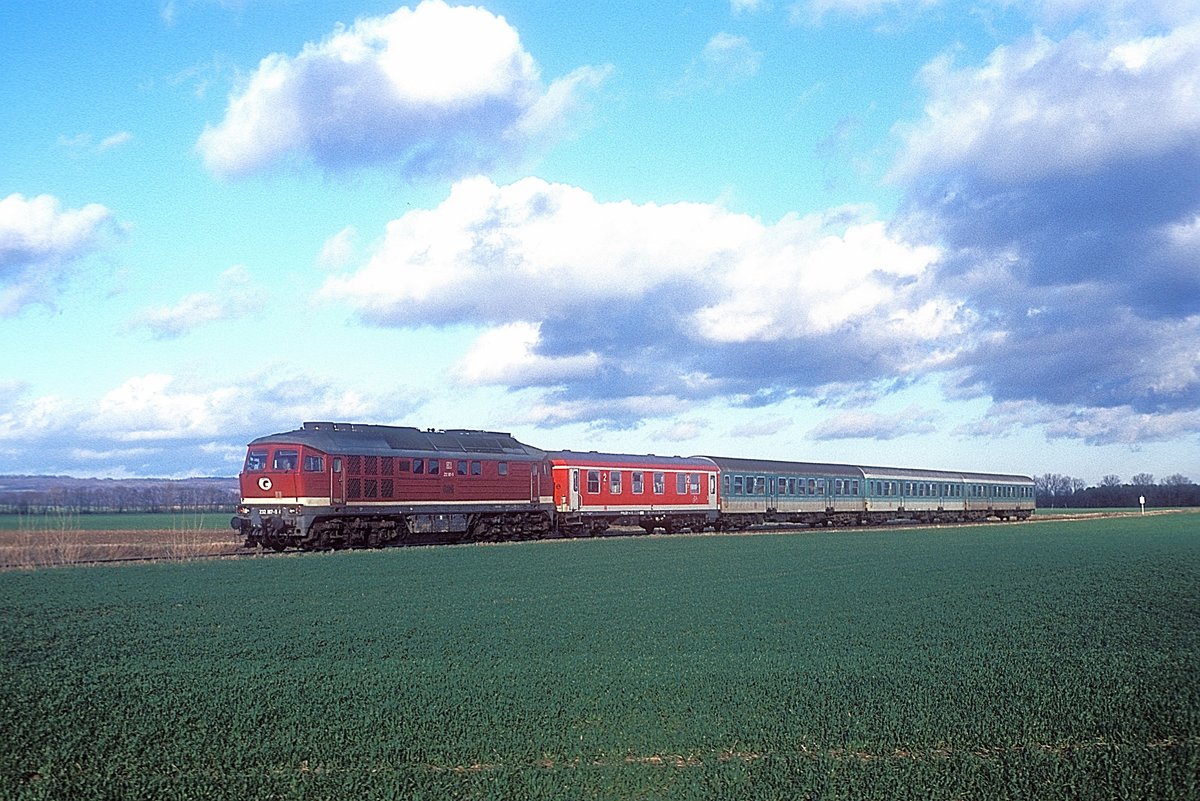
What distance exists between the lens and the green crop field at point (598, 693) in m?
8.81

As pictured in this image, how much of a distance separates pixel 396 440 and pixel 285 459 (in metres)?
4.34

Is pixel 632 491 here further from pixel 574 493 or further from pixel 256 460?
pixel 256 460

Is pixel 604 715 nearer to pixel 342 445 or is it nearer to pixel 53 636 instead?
pixel 53 636

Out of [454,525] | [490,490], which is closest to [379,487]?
[454,525]

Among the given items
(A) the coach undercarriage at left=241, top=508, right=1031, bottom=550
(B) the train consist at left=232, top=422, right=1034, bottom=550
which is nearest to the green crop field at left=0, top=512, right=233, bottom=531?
(A) the coach undercarriage at left=241, top=508, right=1031, bottom=550

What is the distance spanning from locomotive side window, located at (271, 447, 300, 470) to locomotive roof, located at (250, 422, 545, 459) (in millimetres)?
333

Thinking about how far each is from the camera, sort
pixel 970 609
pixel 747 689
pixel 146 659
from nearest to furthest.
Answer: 1. pixel 747 689
2. pixel 146 659
3. pixel 970 609

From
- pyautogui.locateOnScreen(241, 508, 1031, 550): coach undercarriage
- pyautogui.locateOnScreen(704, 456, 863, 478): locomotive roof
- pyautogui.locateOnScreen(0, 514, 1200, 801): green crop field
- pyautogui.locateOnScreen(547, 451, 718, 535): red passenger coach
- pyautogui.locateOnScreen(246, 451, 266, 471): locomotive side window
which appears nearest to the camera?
pyautogui.locateOnScreen(0, 514, 1200, 801): green crop field

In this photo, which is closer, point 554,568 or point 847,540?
point 554,568

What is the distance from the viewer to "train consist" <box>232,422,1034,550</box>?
3534 centimetres

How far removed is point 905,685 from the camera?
12180 millimetres

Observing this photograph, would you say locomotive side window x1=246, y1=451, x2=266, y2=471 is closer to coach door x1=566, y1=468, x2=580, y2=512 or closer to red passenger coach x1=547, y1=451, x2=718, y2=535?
red passenger coach x1=547, y1=451, x2=718, y2=535

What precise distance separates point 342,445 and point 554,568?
9665 millimetres

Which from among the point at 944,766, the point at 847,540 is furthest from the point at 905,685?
the point at 847,540
